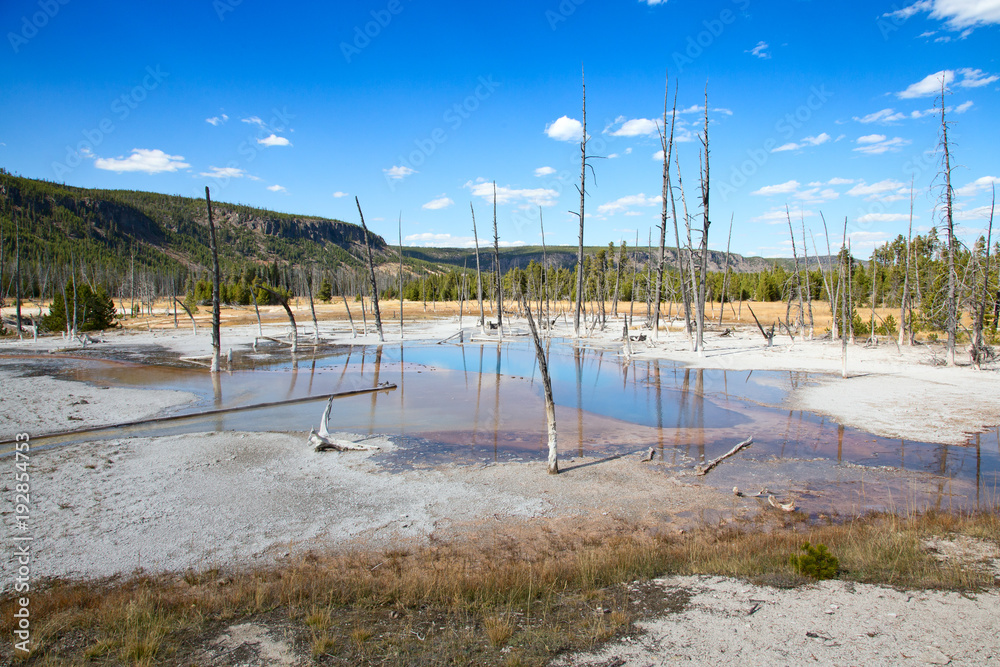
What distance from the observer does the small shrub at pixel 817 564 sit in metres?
6.54

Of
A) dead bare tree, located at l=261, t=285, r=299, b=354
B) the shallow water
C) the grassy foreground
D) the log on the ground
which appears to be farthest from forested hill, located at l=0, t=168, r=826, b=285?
the grassy foreground

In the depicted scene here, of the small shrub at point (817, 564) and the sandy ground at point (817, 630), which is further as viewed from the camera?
the small shrub at point (817, 564)

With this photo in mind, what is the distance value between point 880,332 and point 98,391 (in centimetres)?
5036

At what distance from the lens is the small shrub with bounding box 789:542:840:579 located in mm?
6543

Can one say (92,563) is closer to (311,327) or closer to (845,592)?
(845,592)

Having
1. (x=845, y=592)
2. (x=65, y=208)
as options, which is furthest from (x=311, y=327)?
(x=65, y=208)

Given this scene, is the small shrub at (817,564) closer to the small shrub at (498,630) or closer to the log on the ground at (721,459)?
the small shrub at (498,630)

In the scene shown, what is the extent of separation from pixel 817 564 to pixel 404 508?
6.32 metres

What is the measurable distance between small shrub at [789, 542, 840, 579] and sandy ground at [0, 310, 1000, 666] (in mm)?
226

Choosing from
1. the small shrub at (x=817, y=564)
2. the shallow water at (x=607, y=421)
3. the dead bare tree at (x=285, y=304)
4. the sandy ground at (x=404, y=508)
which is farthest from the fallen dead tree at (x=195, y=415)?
the small shrub at (x=817, y=564)

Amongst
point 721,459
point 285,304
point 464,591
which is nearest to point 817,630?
point 464,591

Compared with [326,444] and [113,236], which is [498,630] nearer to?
[326,444]

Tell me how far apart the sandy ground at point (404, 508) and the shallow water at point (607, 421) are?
1.11 metres

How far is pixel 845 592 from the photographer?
621cm
